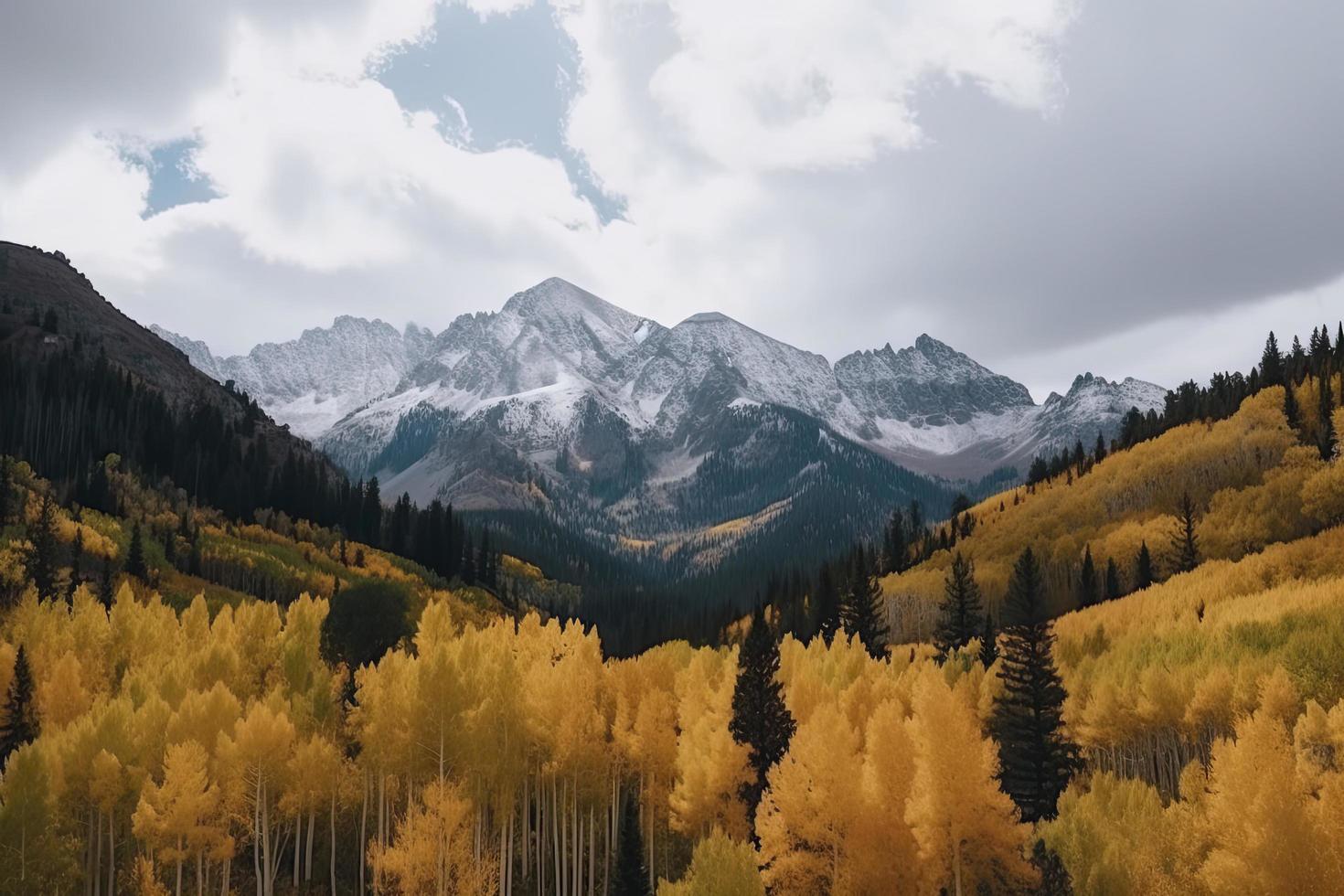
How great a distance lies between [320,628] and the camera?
7894cm

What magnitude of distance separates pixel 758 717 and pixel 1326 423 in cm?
13253

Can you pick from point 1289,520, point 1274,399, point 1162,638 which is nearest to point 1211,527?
point 1289,520

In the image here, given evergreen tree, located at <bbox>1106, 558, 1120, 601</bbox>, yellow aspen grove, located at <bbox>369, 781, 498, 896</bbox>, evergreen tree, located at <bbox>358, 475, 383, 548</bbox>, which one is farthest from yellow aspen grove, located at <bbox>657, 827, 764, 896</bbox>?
evergreen tree, located at <bbox>358, 475, 383, 548</bbox>

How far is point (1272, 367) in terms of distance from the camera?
16925 cm

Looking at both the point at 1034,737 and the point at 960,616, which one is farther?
the point at 960,616

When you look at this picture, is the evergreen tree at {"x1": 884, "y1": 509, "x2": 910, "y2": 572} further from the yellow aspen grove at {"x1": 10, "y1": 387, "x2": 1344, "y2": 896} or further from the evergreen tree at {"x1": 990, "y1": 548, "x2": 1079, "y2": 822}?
the evergreen tree at {"x1": 990, "y1": 548, "x2": 1079, "y2": 822}

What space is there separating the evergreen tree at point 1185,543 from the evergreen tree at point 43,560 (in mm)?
133326

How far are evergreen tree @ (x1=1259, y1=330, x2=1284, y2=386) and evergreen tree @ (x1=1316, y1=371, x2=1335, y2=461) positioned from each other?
15459mm

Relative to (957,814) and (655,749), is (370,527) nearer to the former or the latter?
(655,749)

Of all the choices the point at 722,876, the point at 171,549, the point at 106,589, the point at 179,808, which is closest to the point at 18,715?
the point at 179,808

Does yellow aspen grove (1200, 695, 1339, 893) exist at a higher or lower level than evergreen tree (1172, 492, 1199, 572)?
lower

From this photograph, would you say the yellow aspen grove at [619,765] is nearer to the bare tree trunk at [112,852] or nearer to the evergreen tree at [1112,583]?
the bare tree trunk at [112,852]

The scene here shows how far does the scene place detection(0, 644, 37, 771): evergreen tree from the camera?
54.3 m

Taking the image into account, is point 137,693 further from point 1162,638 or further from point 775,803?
point 1162,638
